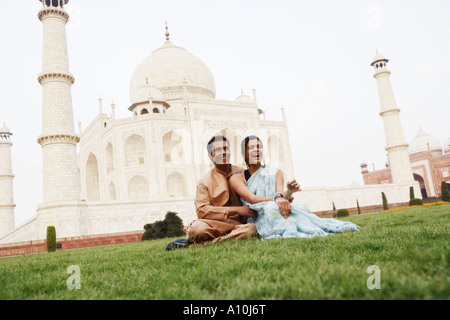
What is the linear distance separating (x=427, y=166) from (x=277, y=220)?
2947 centimetres

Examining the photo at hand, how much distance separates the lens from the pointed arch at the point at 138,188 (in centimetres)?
2064

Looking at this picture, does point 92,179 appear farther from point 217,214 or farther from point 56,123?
point 217,214

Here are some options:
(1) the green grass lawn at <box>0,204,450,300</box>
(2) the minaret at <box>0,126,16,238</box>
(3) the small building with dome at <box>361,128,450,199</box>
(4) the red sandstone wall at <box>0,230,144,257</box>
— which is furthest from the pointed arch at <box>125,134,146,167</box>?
(3) the small building with dome at <box>361,128,450,199</box>

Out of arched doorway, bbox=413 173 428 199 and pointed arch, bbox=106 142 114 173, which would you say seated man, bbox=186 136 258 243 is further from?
arched doorway, bbox=413 173 428 199

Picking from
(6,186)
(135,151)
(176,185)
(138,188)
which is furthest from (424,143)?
(6,186)

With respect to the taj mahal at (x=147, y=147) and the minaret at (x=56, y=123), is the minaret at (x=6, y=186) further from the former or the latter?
the minaret at (x=56, y=123)

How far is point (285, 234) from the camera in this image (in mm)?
3676

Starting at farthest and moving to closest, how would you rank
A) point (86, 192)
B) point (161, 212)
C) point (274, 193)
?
1. point (86, 192)
2. point (161, 212)
3. point (274, 193)

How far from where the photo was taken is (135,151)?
2144 cm

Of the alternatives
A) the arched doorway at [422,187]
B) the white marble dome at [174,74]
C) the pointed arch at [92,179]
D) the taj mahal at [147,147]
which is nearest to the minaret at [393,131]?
the taj mahal at [147,147]
